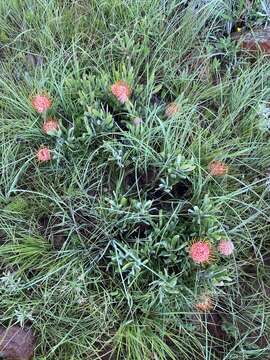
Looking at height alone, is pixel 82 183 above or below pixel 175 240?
above

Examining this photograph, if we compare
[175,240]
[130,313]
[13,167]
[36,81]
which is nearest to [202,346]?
[130,313]

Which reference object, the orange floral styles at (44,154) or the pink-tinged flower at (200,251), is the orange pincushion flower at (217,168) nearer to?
the pink-tinged flower at (200,251)

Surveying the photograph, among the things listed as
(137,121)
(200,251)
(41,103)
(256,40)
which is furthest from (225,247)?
(256,40)

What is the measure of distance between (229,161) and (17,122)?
2.62 feet

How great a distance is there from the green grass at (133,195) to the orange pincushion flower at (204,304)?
0.02 metres

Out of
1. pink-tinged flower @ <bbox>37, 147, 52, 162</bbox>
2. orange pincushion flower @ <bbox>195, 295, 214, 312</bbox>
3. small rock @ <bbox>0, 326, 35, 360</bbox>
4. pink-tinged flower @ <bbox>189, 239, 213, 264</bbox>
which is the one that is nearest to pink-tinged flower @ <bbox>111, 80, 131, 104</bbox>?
pink-tinged flower @ <bbox>37, 147, 52, 162</bbox>

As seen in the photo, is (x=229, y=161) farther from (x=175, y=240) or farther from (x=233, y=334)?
(x=233, y=334)

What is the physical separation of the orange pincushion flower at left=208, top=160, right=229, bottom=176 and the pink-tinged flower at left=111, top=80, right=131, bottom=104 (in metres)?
0.38

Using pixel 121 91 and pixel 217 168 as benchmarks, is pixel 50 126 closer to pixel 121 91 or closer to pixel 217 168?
pixel 121 91

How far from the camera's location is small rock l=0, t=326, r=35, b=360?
4.59ft

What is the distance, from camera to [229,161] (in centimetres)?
171

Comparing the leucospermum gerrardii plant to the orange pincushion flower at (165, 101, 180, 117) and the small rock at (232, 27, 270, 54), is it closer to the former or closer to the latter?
the orange pincushion flower at (165, 101, 180, 117)

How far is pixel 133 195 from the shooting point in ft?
5.27

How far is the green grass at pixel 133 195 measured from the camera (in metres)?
1.46
